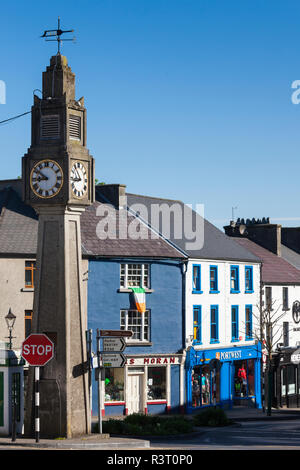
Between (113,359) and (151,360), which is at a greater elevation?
(113,359)

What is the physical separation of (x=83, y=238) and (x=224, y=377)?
13601 millimetres

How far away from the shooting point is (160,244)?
168ft

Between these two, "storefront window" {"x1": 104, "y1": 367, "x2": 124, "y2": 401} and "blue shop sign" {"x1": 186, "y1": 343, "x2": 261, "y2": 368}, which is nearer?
"storefront window" {"x1": 104, "y1": 367, "x2": 124, "y2": 401}

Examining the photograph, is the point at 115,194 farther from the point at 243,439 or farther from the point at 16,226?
the point at 243,439

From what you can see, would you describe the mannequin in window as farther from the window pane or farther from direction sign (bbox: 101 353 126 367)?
direction sign (bbox: 101 353 126 367)

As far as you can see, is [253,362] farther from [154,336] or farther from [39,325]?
[39,325]

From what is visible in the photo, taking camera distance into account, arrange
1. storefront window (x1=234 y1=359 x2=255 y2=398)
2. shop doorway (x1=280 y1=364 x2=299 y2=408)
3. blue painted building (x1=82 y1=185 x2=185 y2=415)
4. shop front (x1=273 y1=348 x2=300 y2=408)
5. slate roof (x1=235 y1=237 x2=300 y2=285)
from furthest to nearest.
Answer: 1. shop doorway (x1=280 y1=364 x2=299 y2=408)
2. slate roof (x1=235 y1=237 x2=300 y2=285)
3. shop front (x1=273 y1=348 x2=300 y2=408)
4. storefront window (x1=234 y1=359 x2=255 y2=398)
5. blue painted building (x1=82 y1=185 x2=185 y2=415)

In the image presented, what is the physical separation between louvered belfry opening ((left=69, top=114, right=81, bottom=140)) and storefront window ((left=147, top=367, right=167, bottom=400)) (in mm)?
22280

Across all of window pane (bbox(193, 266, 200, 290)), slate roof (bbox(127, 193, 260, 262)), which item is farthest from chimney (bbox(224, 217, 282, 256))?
window pane (bbox(193, 266, 200, 290))

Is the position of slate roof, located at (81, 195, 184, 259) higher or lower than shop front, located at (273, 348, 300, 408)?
higher

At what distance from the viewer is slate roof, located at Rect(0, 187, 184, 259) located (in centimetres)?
4588

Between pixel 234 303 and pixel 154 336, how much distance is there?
8.32 m

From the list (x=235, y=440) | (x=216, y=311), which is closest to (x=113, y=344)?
(x=235, y=440)

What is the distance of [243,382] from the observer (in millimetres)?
57156
